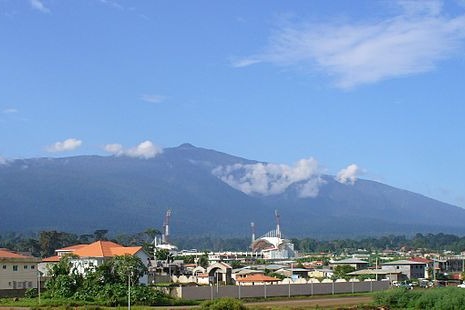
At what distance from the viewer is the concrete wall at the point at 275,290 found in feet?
140

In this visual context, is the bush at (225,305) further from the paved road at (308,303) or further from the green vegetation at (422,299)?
the green vegetation at (422,299)

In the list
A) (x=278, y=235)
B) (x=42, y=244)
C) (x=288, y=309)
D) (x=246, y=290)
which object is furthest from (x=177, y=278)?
(x=278, y=235)

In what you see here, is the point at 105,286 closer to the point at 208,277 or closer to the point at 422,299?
the point at 422,299

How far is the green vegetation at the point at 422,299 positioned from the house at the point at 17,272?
20.4 meters

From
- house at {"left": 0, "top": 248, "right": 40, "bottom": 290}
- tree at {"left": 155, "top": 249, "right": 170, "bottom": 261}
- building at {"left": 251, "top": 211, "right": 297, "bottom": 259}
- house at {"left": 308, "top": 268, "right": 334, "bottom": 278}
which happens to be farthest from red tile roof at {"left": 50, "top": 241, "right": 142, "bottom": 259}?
building at {"left": 251, "top": 211, "right": 297, "bottom": 259}

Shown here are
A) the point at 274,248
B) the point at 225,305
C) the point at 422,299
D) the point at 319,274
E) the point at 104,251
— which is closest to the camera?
the point at 225,305

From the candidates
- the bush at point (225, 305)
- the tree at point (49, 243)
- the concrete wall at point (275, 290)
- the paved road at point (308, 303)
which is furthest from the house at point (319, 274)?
the tree at point (49, 243)

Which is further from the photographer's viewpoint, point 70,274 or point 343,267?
point 343,267

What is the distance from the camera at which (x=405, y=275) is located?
237 ft

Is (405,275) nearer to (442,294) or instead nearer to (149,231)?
(442,294)

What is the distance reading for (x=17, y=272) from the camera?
4478 centimetres

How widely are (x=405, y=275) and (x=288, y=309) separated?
132 feet

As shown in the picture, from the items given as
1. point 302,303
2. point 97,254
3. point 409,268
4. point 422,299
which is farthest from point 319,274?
point 422,299

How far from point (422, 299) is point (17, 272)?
23.3 metres
